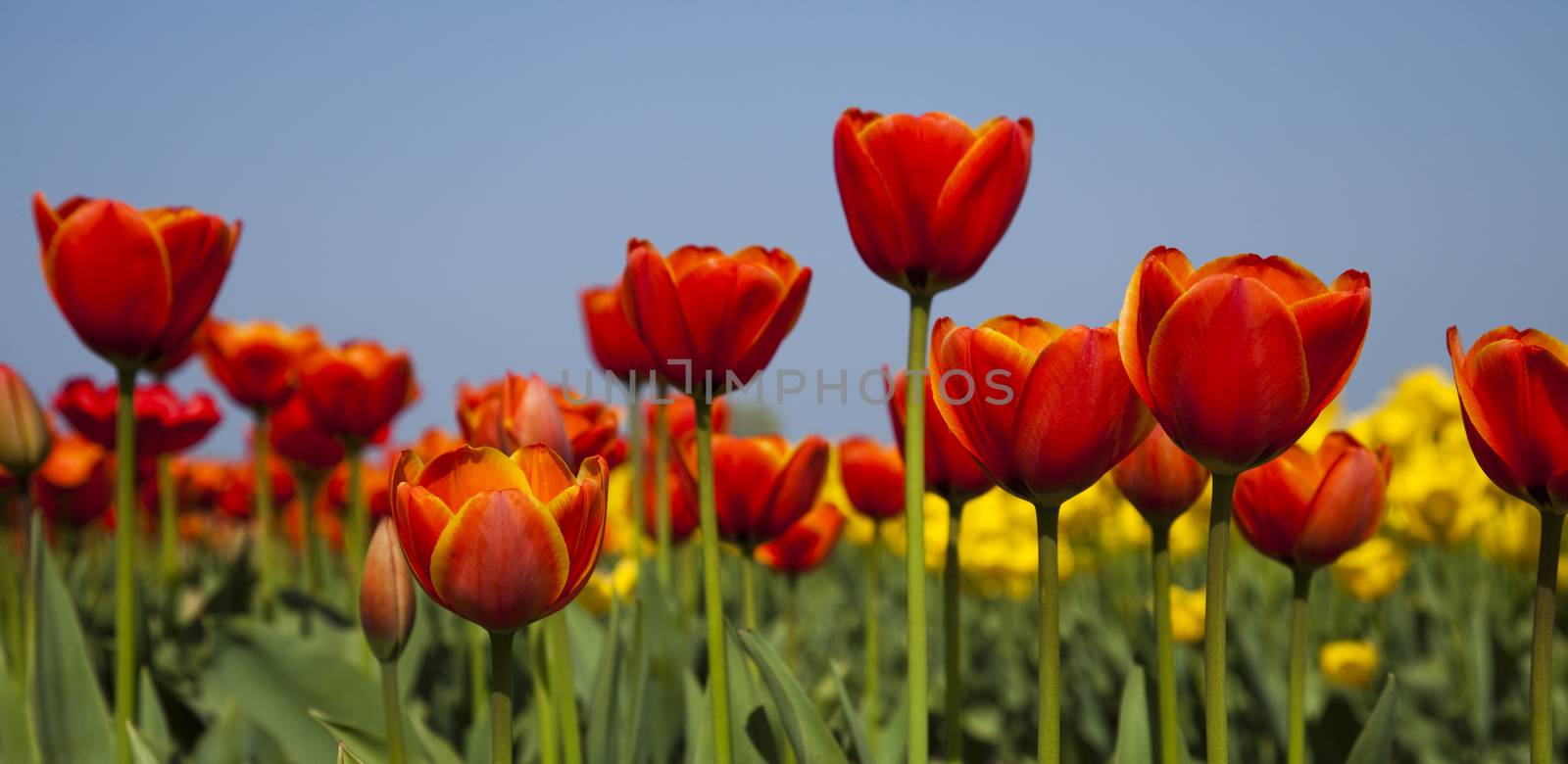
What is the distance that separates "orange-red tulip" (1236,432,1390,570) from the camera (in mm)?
1296

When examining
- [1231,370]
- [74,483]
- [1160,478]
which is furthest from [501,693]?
[74,483]

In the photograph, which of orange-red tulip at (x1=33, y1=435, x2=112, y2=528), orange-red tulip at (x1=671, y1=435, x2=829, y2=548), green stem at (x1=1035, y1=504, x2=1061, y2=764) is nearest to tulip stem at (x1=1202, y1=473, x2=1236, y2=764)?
green stem at (x1=1035, y1=504, x2=1061, y2=764)

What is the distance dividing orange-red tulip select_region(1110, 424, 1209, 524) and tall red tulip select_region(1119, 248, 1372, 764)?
409mm

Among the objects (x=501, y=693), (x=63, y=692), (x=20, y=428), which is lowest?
(x=63, y=692)

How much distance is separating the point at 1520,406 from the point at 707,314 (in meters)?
0.69

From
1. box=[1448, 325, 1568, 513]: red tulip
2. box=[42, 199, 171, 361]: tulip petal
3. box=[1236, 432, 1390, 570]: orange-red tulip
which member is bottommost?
box=[1236, 432, 1390, 570]: orange-red tulip

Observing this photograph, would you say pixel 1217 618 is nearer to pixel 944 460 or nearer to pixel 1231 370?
pixel 1231 370

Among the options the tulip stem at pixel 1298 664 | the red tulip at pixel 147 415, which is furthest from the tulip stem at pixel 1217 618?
the red tulip at pixel 147 415

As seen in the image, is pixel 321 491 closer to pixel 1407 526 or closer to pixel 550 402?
pixel 550 402

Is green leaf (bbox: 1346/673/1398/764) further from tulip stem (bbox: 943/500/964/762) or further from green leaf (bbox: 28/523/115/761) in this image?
green leaf (bbox: 28/523/115/761)

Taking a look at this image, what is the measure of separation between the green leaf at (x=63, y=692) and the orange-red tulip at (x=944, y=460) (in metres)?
1.16

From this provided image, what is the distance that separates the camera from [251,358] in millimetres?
2484

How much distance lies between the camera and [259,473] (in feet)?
7.98

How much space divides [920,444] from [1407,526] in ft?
8.27
